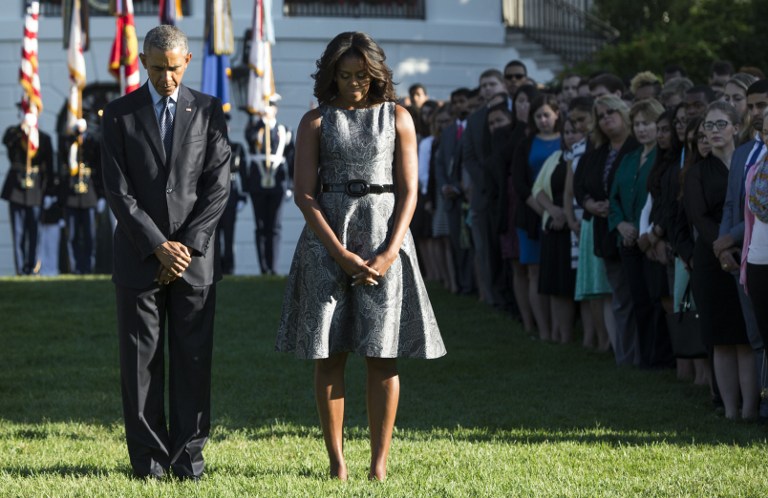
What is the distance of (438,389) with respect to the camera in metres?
11.0

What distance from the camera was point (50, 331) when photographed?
14883mm

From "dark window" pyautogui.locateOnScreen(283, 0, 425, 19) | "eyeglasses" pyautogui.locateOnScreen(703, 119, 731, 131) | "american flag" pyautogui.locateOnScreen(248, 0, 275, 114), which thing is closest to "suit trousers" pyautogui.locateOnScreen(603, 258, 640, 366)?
"eyeglasses" pyautogui.locateOnScreen(703, 119, 731, 131)

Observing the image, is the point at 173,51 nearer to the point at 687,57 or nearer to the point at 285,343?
the point at 285,343

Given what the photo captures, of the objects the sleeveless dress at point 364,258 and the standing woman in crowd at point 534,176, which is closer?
the sleeveless dress at point 364,258

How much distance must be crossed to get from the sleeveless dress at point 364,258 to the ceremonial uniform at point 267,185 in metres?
15.3

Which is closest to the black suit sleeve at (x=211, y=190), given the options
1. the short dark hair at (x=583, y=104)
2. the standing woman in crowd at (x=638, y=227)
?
the standing woman in crowd at (x=638, y=227)

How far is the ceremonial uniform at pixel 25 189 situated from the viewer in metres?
23.2

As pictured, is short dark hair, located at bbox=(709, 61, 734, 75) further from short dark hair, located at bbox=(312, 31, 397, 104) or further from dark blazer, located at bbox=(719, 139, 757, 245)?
short dark hair, located at bbox=(312, 31, 397, 104)

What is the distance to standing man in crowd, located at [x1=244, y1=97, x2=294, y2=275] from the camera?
22.4 metres

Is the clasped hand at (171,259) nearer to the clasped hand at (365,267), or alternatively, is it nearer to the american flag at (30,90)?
the clasped hand at (365,267)

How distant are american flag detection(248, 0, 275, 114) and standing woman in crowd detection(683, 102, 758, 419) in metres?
13.4

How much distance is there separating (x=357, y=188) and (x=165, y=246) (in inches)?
35.6

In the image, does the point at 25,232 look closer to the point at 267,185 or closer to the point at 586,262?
the point at 267,185

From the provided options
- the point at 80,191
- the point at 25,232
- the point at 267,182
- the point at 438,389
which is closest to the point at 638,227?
the point at 438,389
